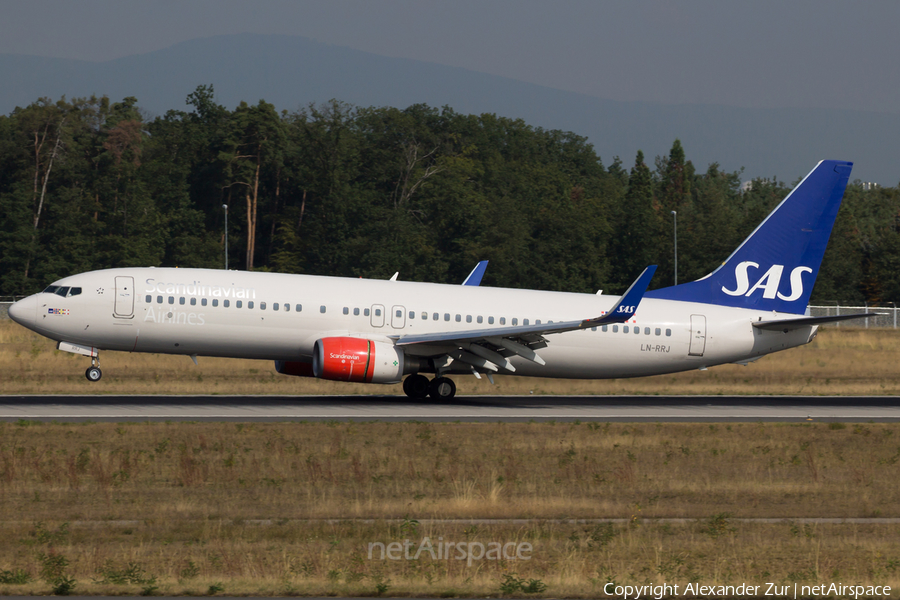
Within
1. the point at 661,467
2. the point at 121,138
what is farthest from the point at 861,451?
the point at 121,138

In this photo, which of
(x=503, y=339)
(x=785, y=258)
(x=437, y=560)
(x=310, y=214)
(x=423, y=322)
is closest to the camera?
(x=437, y=560)

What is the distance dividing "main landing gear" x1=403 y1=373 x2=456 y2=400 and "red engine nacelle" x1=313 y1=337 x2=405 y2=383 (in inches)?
102

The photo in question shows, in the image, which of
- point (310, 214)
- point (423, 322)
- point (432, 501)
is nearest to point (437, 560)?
point (432, 501)

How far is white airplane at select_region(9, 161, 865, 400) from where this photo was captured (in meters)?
30.9

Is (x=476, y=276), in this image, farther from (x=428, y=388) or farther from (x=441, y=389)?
(x=441, y=389)

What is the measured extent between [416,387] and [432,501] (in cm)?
1634


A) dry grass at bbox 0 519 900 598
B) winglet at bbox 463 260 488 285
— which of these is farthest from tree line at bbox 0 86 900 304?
dry grass at bbox 0 519 900 598

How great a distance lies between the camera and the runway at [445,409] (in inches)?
1075

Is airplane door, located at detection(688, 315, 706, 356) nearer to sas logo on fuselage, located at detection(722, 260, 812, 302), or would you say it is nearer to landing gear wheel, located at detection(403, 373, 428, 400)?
sas logo on fuselage, located at detection(722, 260, 812, 302)

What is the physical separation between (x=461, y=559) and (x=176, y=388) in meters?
25.1

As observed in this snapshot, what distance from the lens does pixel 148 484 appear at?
18.2m

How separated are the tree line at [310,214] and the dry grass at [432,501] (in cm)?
5780

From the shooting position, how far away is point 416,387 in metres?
33.4

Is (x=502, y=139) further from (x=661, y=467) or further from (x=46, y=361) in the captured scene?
(x=661, y=467)
